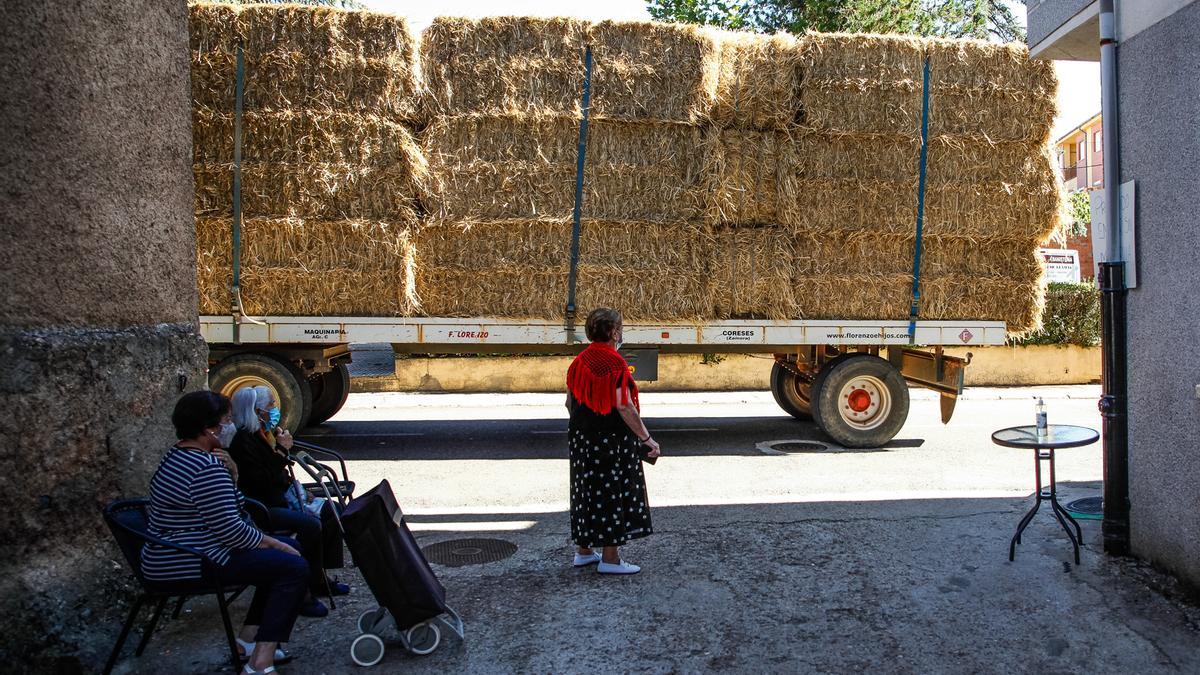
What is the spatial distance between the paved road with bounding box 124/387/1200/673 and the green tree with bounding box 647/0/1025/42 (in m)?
11.7

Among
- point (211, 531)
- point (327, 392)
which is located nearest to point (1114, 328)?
point (211, 531)

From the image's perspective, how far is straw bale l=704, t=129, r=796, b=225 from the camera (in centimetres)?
863

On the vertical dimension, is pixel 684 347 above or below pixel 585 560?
above

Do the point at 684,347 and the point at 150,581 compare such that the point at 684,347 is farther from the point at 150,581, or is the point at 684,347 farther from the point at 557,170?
the point at 150,581

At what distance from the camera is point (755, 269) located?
8781 millimetres

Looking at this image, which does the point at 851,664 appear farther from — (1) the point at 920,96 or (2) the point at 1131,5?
(1) the point at 920,96

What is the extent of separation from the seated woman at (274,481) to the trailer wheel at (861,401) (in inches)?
228

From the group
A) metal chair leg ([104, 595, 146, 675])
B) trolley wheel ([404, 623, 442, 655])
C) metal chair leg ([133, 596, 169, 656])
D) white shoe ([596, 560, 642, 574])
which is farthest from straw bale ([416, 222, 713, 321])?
metal chair leg ([104, 595, 146, 675])

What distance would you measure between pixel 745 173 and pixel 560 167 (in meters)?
1.75

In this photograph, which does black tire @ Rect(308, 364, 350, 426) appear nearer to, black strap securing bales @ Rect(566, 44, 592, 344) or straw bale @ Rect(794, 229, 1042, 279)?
black strap securing bales @ Rect(566, 44, 592, 344)

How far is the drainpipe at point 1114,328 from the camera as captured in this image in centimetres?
489

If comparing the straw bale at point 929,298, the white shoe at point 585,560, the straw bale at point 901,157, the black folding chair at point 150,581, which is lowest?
the white shoe at point 585,560

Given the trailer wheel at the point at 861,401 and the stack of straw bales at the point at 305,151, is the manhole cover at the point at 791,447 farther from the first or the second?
the stack of straw bales at the point at 305,151

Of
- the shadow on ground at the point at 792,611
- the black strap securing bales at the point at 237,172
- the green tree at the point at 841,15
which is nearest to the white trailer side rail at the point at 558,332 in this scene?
the black strap securing bales at the point at 237,172
